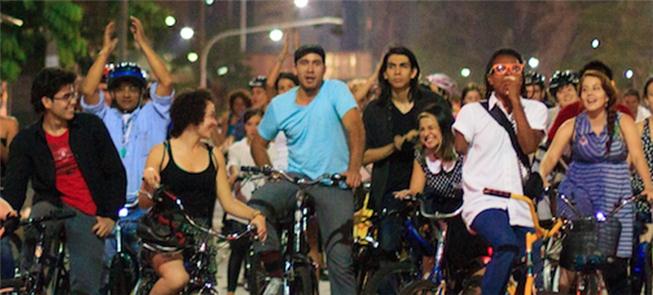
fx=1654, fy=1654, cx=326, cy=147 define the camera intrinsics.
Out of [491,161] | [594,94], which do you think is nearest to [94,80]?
[491,161]

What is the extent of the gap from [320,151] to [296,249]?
2.81 feet

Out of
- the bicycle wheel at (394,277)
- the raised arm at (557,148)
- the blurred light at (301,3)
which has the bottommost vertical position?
the bicycle wheel at (394,277)

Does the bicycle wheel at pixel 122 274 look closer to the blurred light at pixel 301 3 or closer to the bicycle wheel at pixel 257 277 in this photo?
the bicycle wheel at pixel 257 277

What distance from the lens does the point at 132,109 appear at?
1245 cm

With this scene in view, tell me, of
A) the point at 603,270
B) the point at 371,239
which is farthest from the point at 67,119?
the point at 603,270

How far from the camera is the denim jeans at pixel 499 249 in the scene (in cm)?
984

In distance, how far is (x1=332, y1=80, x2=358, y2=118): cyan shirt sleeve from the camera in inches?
450

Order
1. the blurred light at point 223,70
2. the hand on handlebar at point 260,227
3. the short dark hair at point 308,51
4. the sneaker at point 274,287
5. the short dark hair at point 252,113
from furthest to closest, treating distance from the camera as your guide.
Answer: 1. the blurred light at point 223,70
2. the short dark hair at point 252,113
3. the short dark hair at point 308,51
4. the sneaker at point 274,287
5. the hand on handlebar at point 260,227

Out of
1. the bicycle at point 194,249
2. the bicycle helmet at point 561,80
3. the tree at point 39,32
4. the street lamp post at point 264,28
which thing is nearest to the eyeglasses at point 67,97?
the bicycle at point 194,249

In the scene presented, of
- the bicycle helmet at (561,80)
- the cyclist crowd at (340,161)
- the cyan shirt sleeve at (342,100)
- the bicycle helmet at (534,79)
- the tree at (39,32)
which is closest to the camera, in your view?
the cyclist crowd at (340,161)

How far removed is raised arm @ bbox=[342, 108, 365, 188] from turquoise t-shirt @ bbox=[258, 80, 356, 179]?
8 centimetres

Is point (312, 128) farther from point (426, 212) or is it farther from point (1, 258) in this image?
point (1, 258)

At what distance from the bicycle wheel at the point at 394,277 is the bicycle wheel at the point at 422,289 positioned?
0.75 metres

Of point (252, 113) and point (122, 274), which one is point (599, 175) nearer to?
point (122, 274)
